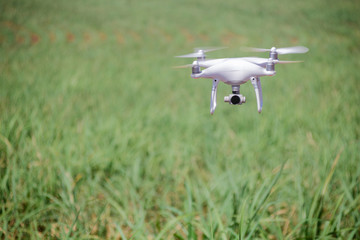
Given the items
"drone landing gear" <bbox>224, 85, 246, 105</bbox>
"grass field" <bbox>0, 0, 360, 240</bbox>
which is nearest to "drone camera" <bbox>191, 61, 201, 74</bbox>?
"drone landing gear" <bbox>224, 85, 246, 105</bbox>

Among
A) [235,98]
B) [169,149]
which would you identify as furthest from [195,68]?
[169,149]

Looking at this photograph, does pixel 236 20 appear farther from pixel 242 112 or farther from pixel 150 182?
pixel 150 182

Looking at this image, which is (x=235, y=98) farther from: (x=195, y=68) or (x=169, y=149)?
(x=169, y=149)

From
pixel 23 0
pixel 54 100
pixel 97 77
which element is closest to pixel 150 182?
pixel 54 100

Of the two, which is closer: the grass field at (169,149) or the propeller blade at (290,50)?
the propeller blade at (290,50)

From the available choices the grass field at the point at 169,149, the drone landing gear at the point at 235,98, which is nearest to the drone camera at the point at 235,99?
the drone landing gear at the point at 235,98

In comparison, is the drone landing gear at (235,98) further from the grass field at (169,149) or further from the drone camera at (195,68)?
the grass field at (169,149)

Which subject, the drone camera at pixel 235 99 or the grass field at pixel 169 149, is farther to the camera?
the grass field at pixel 169 149

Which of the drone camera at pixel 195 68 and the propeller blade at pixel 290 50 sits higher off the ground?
the propeller blade at pixel 290 50

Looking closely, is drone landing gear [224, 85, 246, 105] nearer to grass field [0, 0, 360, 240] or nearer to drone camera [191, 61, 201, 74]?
drone camera [191, 61, 201, 74]
